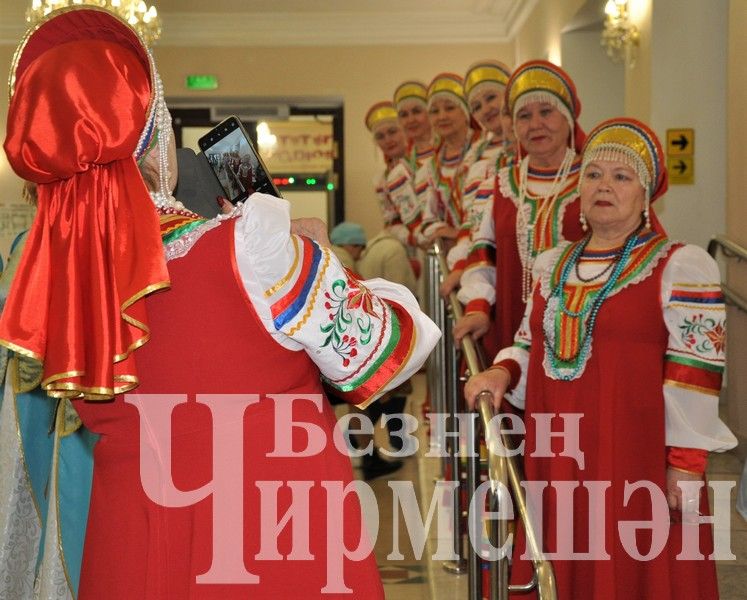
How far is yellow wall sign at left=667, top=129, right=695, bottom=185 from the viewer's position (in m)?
5.94

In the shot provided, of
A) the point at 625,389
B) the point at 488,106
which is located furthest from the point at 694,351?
the point at 488,106

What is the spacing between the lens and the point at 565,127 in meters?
3.74

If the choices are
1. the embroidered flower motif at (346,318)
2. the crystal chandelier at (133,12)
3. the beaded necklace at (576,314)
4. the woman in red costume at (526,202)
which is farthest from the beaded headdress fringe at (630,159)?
the crystal chandelier at (133,12)

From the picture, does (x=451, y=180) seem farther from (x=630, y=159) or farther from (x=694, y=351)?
(x=694, y=351)

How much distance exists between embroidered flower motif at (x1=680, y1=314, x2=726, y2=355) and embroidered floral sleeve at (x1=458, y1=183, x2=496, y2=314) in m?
1.10

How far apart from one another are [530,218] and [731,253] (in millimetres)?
1657

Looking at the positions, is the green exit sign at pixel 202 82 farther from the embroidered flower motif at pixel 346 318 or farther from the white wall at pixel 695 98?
the embroidered flower motif at pixel 346 318

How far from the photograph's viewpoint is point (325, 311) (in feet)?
5.06

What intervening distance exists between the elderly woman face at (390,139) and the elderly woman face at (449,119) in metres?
2.00

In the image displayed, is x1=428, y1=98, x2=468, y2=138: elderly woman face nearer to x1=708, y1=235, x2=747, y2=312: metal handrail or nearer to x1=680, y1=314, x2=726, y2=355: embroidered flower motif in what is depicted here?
x1=708, y1=235, x2=747, y2=312: metal handrail

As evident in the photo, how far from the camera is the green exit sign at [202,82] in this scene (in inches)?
459

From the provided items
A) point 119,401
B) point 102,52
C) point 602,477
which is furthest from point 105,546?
point 602,477

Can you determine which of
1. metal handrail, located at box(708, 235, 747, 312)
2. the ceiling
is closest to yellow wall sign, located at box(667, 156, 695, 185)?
metal handrail, located at box(708, 235, 747, 312)

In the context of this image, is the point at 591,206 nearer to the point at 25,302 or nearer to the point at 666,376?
the point at 666,376
